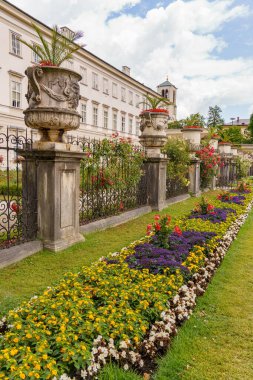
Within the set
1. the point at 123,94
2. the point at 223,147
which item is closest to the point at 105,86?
the point at 123,94

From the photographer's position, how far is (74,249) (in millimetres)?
5301

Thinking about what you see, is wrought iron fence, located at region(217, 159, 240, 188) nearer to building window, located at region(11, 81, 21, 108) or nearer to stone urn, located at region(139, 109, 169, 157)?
stone urn, located at region(139, 109, 169, 157)

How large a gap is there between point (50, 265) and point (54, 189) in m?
1.18

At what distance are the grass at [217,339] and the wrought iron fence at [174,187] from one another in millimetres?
6572

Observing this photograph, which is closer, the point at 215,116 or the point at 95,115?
the point at 95,115

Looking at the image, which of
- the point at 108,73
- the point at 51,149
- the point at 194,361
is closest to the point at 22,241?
the point at 51,149

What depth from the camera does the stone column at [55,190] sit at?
4.96 metres

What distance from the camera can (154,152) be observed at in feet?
30.1

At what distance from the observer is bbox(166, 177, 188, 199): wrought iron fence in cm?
1084

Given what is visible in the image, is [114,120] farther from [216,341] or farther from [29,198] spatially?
[216,341]

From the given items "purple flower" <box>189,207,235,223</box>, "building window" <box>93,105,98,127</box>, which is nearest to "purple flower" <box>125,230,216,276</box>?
"purple flower" <box>189,207,235,223</box>

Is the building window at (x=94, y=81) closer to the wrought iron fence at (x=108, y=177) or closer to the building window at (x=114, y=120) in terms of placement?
the building window at (x=114, y=120)

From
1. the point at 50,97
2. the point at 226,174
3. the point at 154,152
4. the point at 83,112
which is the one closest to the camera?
the point at 50,97

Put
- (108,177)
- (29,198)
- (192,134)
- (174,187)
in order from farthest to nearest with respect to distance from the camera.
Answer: (192,134) → (174,187) → (108,177) → (29,198)
